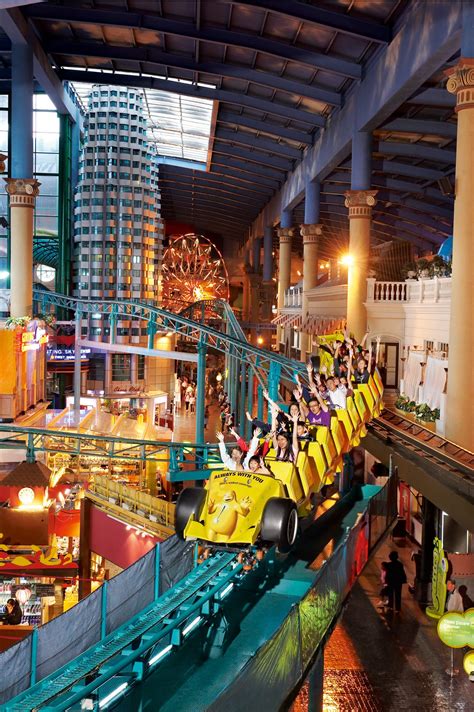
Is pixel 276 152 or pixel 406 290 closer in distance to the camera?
pixel 406 290

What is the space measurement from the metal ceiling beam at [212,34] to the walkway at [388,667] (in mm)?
17614

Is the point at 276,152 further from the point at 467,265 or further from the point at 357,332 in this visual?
the point at 467,265

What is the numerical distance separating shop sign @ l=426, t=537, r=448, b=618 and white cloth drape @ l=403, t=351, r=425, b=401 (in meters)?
9.65

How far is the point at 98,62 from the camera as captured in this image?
35.2m

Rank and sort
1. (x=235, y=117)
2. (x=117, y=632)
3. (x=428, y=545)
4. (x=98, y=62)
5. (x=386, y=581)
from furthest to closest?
(x=235, y=117)
(x=98, y=62)
(x=428, y=545)
(x=386, y=581)
(x=117, y=632)

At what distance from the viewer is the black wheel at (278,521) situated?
1019 cm

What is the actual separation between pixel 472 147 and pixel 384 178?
24.1 m

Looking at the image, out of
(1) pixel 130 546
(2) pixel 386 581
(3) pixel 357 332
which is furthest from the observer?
(3) pixel 357 332

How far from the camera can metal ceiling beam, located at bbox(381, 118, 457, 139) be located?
29.2m

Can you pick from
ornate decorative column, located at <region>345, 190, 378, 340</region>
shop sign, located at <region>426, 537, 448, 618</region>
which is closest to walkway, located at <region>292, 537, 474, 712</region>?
shop sign, located at <region>426, 537, 448, 618</region>

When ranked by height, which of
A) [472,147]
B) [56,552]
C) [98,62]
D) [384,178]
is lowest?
[56,552]

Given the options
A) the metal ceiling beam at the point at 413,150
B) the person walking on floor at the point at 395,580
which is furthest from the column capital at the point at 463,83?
the metal ceiling beam at the point at 413,150

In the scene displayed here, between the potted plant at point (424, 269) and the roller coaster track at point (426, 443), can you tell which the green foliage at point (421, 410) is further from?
the potted plant at point (424, 269)

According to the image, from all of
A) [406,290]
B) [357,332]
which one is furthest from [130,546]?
[406,290]
